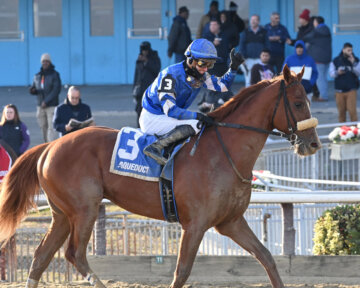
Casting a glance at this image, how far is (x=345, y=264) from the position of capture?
781cm

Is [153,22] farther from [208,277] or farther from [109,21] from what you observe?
[208,277]

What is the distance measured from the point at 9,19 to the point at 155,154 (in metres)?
13.4

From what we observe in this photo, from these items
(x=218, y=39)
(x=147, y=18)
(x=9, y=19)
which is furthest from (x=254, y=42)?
(x=9, y=19)

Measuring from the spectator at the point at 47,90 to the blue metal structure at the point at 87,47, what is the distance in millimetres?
4587

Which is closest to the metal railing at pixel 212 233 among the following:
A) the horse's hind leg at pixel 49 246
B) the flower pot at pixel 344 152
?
the horse's hind leg at pixel 49 246

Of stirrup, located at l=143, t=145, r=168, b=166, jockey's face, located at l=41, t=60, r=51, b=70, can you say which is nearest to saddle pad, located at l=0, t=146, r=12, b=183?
stirrup, located at l=143, t=145, r=168, b=166

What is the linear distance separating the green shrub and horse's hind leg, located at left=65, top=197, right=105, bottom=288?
86.5 inches

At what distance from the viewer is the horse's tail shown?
762 cm

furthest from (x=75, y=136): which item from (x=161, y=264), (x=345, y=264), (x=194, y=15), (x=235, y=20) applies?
(x=194, y=15)

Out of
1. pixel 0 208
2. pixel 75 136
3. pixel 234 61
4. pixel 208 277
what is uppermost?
pixel 234 61

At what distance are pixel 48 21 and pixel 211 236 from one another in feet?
36.1

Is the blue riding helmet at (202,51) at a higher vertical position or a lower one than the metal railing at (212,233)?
higher

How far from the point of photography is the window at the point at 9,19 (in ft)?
64.2

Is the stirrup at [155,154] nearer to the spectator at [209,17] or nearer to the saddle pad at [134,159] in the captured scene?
the saddle pad at [134,159]
